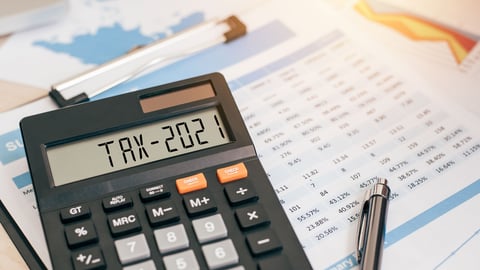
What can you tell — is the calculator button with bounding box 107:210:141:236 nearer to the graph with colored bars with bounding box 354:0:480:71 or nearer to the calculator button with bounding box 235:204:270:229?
the calculator button with bounding box 235:204:270:229

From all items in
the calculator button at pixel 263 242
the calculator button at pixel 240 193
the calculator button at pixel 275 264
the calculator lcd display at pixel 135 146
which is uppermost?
the calculator lcd display at pixel 135 146

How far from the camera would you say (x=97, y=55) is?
54 cm

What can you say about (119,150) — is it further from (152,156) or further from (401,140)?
(401,140)

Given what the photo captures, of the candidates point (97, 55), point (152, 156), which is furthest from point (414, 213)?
point (97, 55)

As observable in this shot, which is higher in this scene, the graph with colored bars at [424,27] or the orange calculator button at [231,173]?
the graph with colored bars at [424,27]

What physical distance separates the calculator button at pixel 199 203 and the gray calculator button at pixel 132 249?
1.3 inches

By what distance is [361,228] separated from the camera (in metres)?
0.42

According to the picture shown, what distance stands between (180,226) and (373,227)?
119 millimetres

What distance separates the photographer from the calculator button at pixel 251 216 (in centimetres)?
39

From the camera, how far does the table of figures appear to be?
0.44 m

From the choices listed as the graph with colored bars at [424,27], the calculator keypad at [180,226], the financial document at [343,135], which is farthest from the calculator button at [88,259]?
the graph with colored bars at [424,27]

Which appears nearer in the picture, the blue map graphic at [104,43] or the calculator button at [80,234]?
the calculator button at [80,234]

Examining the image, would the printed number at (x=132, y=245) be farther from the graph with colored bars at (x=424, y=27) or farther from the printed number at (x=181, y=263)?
the graph with colored bars at (x=424, y=27)

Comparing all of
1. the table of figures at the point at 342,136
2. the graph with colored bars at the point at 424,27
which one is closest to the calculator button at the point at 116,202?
the table of figures at the point at 342,136
